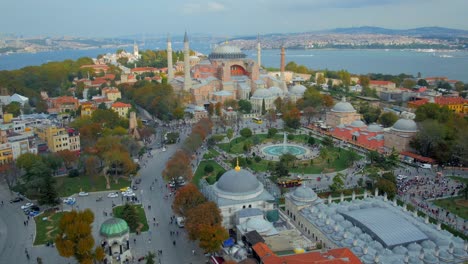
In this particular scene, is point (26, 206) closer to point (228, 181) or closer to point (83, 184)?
point (83, 184)

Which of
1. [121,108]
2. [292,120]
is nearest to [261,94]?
[292,120]

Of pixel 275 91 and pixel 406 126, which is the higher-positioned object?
pixel 275 91

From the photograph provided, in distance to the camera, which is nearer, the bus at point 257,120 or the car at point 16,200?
the car at point 16,200

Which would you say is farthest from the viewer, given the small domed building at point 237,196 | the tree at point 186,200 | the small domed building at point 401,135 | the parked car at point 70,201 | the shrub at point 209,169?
the small domed building at point 401,135

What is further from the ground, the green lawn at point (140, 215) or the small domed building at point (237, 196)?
the small domed building at point (237, 196)

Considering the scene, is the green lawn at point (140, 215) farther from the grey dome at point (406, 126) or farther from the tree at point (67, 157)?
the grey dome at point (406, 126)

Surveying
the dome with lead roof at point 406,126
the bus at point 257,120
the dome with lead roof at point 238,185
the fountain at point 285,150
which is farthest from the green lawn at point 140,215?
the bus at point 257,120
